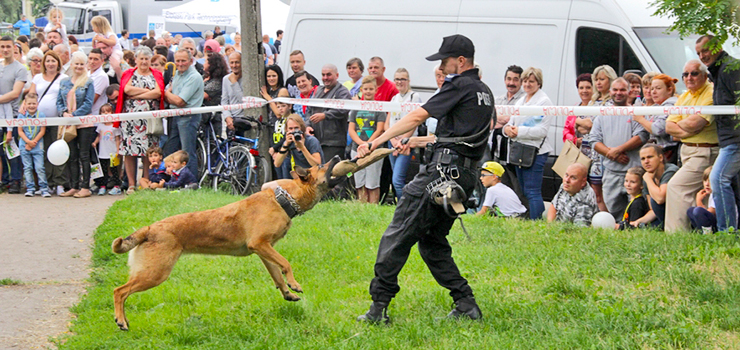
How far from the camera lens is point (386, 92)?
1082cm

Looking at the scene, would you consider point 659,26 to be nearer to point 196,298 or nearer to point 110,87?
point 196,298

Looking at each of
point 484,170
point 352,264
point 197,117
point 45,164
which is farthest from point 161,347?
point 45,164

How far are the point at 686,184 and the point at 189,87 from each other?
23.7 ft

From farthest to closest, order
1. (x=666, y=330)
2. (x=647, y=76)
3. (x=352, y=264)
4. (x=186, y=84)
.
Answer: (x=186, y=84), (x=647, y=76), (x=352, y=264), (x=666, y=330)

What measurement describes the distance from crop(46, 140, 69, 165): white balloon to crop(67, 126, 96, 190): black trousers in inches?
15.3

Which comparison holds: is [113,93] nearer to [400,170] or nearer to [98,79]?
[98,79]

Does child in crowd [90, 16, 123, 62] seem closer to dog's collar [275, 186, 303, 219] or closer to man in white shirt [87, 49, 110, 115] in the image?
man in white shirt [87, 49, 110, 115]

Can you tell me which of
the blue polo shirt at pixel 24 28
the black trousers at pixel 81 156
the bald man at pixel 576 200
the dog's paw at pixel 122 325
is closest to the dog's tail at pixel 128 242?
the dog's paw at pixel 122 325

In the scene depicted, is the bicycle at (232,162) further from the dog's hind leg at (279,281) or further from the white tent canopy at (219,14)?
the white tent canopy at (219,14)

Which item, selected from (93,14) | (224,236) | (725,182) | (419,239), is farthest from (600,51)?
(93,14)

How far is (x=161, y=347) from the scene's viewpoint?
5.37m

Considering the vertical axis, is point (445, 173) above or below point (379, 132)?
above

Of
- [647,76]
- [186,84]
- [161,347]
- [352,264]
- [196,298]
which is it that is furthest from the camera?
[186,84]

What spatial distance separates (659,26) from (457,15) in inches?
102
